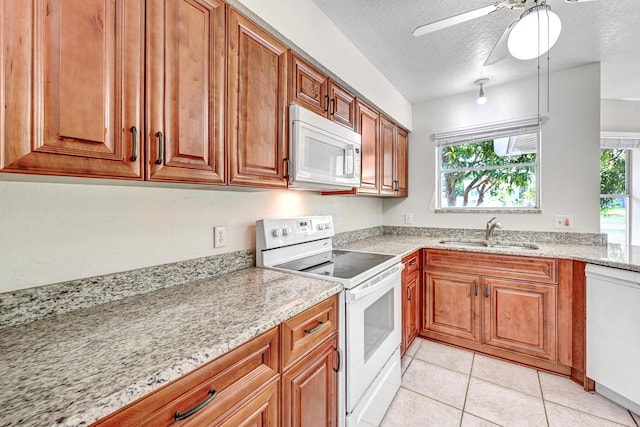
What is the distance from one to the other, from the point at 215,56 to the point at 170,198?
0.65 metres

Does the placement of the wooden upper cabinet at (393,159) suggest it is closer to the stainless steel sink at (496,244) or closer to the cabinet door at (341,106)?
the cabinet door at (341,106)

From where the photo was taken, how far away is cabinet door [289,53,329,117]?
1.50 m

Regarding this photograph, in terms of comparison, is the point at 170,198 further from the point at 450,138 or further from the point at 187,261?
the point at 450,138

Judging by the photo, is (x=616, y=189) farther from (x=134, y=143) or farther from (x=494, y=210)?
(x=134, y=143)

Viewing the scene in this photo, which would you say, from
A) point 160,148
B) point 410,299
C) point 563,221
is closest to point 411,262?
point 410,299

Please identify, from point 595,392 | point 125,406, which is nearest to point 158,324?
point 125,406

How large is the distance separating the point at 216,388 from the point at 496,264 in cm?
216

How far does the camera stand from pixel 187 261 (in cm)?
132

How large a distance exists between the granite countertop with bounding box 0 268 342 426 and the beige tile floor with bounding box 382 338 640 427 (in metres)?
1.14

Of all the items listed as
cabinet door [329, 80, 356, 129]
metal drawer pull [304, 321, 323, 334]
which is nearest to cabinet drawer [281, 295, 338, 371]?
metal drawer pull [304, 321, 323, 334]

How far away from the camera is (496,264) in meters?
2.14

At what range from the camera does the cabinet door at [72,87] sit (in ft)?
2.15

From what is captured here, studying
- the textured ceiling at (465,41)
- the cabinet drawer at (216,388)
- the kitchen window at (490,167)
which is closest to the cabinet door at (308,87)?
the textured ceiling at (465,41)

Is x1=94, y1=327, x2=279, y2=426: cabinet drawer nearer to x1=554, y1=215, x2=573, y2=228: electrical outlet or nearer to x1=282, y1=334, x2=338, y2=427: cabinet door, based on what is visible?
x1=282, y1=334, x2=338, y2=427: cabinet door
